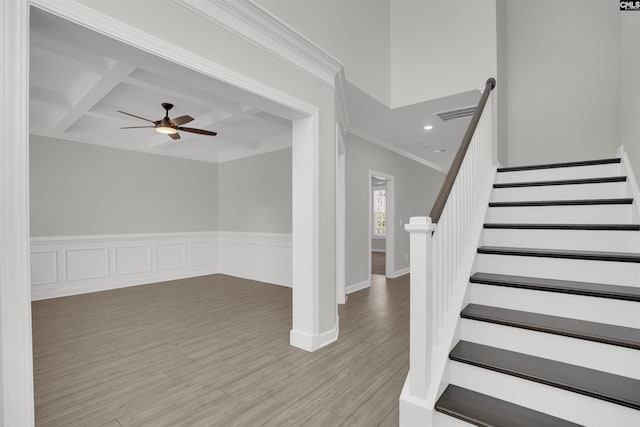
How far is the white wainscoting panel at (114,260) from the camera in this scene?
485 cm

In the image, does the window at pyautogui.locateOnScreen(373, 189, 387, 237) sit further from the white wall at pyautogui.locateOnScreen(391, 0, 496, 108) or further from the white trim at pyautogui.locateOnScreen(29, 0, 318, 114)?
the white trim at pyautogui.locateOnScreen(29, 0, 318, 114)

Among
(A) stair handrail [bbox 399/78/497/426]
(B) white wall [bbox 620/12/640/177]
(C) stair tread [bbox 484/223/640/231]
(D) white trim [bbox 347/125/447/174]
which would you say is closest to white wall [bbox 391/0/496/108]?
(D) white trim [bbox 347/125/447/174]

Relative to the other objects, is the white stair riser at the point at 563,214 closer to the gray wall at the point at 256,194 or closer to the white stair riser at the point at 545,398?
the white stair riser at the point at 545,398

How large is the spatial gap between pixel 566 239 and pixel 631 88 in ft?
4.72

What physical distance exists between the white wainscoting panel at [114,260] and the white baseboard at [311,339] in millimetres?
4222

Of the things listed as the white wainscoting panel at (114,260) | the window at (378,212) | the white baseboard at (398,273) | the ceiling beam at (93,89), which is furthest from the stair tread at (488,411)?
the window at (378,212)

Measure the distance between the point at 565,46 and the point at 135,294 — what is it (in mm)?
7251

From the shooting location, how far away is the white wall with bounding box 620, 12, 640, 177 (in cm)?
226

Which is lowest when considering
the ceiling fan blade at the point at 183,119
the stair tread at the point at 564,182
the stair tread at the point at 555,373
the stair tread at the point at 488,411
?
the stair tread at the point at 488,411

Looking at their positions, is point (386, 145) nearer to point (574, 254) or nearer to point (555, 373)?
point (574, 254)

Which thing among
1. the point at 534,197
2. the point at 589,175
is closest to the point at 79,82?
the point at 534,197

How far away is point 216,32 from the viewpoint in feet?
6.97

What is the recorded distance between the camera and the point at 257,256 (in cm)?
620

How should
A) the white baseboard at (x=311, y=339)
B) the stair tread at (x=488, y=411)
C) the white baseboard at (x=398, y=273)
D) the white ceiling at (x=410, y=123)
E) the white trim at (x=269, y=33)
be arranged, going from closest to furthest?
the stair tread at (x=488, y=411) → the white trim at (x=269, y=33) → the white baseboard at (x=311, y=339) → the white ceiling at (x=410, y=123) → the white baseboard at (x=398, y=273)
